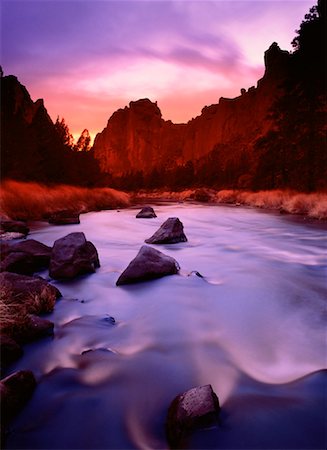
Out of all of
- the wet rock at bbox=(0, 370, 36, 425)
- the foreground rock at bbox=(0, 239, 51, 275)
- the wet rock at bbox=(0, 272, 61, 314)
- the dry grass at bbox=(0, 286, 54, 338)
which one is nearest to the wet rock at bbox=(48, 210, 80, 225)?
the foreground rock at bbox=(0, 239, 51, 275)

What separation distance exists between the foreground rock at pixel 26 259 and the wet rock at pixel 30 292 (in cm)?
143

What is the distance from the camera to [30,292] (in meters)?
4.42

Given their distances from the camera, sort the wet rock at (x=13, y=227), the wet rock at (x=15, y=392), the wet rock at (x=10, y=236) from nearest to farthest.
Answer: the wet rock at (x=15, y=392)
the wet rock at (x=10, y=236)
the wet rock at (x=13, y=227)

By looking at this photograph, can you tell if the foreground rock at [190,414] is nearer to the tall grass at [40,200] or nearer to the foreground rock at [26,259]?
the foreground rock at [26,259]

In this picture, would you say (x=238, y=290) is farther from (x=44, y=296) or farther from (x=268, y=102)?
(x=268, y=102)

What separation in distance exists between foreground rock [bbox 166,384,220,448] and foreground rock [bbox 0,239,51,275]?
14.6 ft

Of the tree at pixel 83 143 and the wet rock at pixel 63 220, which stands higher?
the tree at pixel 83 143

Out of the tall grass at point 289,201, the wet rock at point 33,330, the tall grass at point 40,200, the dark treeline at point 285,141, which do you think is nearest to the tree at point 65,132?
the dark treeline at point 285,141

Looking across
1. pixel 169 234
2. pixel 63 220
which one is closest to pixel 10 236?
pixel 63 220

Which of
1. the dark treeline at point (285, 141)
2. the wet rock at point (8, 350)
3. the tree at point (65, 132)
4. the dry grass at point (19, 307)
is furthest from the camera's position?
the tree at point (65, 132)

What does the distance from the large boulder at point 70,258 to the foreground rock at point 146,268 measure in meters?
0.88

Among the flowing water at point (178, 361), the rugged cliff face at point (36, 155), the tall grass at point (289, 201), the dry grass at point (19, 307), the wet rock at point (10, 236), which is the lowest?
the wet rock at point (10, 236)

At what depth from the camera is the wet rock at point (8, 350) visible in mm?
3085

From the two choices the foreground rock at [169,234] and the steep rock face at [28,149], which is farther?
the steep rock face at [28,149]
